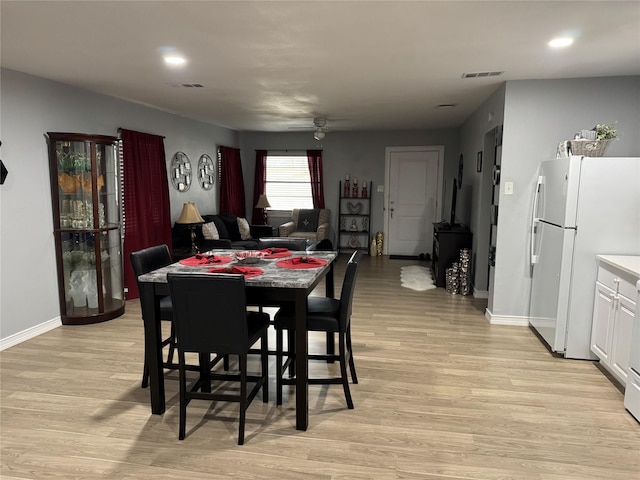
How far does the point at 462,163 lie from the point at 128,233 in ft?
17.2

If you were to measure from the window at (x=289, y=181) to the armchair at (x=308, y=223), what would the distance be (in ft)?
1.22

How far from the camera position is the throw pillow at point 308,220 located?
844cm

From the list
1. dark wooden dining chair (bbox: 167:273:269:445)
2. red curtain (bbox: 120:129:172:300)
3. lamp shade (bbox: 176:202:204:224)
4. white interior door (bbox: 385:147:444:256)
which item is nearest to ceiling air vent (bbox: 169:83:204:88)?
red curtain (bbox: 120:129:172:300)

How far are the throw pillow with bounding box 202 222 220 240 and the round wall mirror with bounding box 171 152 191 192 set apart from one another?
2.30 feet

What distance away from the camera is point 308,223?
27.8ft

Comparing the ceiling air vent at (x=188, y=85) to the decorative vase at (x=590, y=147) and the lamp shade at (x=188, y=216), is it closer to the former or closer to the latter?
the lamp shade at (x=188, y=216)

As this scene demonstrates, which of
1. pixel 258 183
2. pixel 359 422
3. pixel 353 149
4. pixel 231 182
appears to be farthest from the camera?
pixel 258 183

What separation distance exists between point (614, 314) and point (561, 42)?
1945 millimetres

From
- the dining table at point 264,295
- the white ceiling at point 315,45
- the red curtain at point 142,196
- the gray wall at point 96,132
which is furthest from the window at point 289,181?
the dining table at point 264,295

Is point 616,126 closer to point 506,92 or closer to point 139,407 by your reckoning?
point 506,92

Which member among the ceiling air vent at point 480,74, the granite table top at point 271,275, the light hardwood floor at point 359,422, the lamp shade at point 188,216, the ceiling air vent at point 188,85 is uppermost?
the ceiling air vent at point 480,74

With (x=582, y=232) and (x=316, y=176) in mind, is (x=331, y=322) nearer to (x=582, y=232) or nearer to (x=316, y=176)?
(x=582, y=232)

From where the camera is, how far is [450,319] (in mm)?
4586

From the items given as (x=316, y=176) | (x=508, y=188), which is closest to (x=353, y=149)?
(x=316, y=176)
